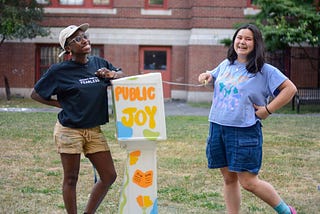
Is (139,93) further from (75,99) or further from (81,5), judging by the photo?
(81,5)

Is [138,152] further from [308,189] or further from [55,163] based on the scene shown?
[55,163]

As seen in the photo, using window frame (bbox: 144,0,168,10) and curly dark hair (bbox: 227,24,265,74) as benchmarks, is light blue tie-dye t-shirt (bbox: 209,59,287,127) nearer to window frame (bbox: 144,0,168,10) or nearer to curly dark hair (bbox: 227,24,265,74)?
curly dark hair (bbox: 227,24,265,74)

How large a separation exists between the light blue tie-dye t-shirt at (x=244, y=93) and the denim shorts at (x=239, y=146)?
0.22 feet

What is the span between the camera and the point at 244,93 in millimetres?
4348

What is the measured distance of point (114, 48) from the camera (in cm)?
2255

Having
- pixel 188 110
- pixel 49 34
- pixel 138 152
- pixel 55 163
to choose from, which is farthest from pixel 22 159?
pixel 49 34

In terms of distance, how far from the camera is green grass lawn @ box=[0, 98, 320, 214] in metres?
5.61

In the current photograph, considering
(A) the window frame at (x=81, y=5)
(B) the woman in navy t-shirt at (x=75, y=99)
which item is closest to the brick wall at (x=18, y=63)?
(A) the window frame at (x=81, y=5)

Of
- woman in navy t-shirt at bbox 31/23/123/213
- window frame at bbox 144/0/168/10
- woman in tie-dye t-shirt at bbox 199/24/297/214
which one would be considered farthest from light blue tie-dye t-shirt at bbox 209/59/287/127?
window frame at bbox 144/0/168/10

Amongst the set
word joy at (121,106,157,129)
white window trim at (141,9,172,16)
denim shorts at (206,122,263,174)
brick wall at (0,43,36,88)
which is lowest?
brick wall at (0,43,36,88)

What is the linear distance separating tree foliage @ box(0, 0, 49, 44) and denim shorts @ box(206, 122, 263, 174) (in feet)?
50.4

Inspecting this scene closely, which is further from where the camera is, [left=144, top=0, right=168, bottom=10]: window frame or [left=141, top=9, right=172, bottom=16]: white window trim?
[left=144, top=0, right=168, bottom=10]: window frame

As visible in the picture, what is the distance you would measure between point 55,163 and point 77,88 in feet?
11.9

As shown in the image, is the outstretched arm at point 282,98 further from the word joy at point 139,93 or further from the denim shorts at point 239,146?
the word joy at point 139,93
